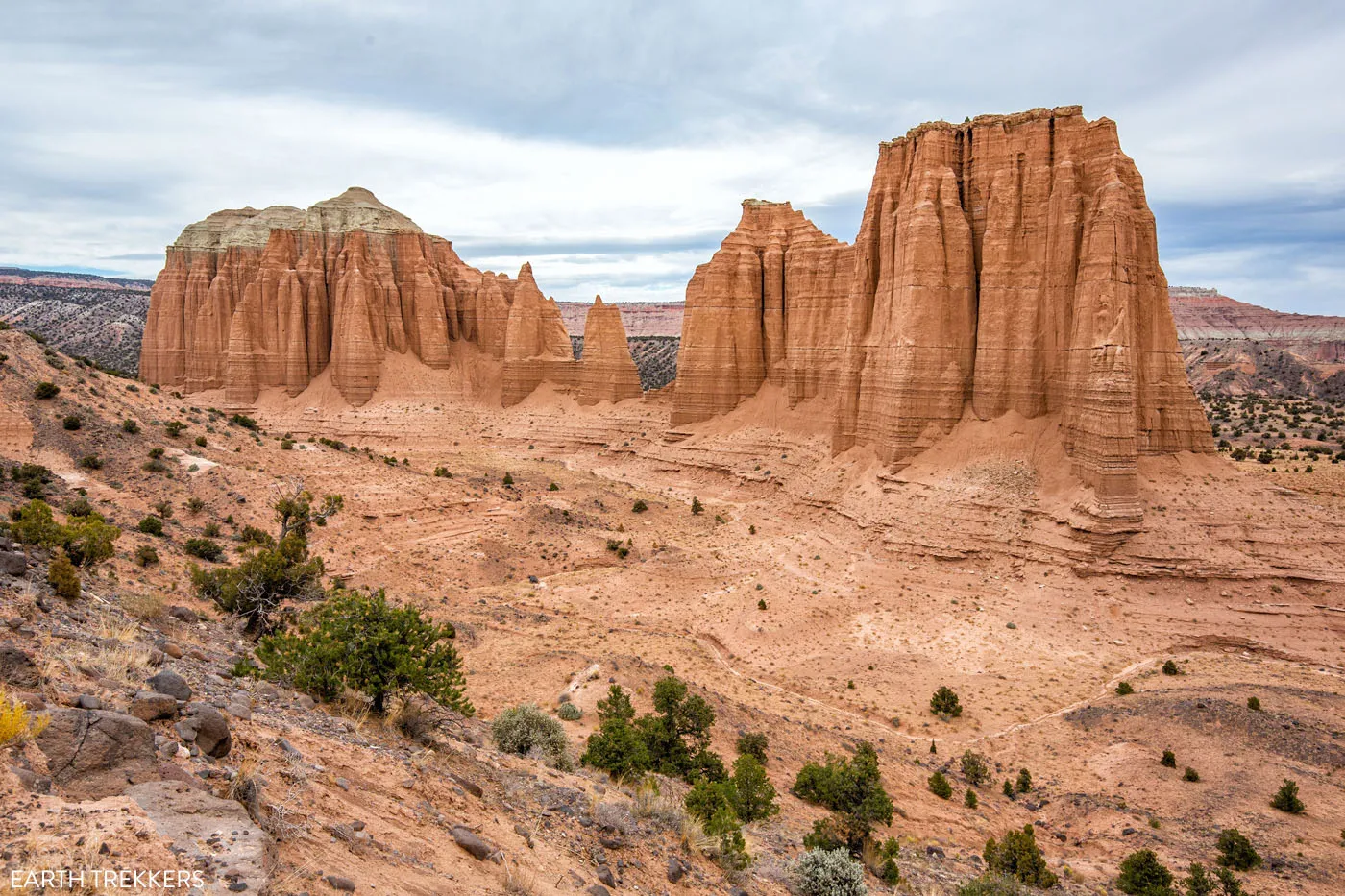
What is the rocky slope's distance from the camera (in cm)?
6594

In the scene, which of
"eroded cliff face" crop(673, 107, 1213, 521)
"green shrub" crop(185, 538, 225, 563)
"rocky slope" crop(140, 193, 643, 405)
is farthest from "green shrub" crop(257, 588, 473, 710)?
"rocky slope" crop(140, 193, 643, 405)

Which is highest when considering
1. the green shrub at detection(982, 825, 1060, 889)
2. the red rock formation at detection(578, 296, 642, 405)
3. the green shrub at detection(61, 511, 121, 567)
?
the red rock formation at detection(578, 296, 642, 405)

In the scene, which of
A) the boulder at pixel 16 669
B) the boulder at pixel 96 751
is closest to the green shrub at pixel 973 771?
the boulder at pixel 96 751

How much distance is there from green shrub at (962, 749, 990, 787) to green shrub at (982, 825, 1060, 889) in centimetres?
341

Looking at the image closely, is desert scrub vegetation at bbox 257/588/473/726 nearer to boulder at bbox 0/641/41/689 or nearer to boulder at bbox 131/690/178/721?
boulder at bbox 131/690/178/721

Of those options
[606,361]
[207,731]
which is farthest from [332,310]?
[207,731]

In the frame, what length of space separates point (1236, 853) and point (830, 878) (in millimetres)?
9494

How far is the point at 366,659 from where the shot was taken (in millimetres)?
10805

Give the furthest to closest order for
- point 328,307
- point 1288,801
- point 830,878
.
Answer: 1. point 328,307
2. point 1288,801
3. point 830,878

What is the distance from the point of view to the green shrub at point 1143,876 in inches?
512

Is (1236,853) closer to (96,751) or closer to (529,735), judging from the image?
(529,735)

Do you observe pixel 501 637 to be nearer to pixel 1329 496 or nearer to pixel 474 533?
pixel 474 533

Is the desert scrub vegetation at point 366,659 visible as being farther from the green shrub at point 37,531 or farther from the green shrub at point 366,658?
the green shrub at point 37,531

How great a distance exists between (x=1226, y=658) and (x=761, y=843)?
19.6m
